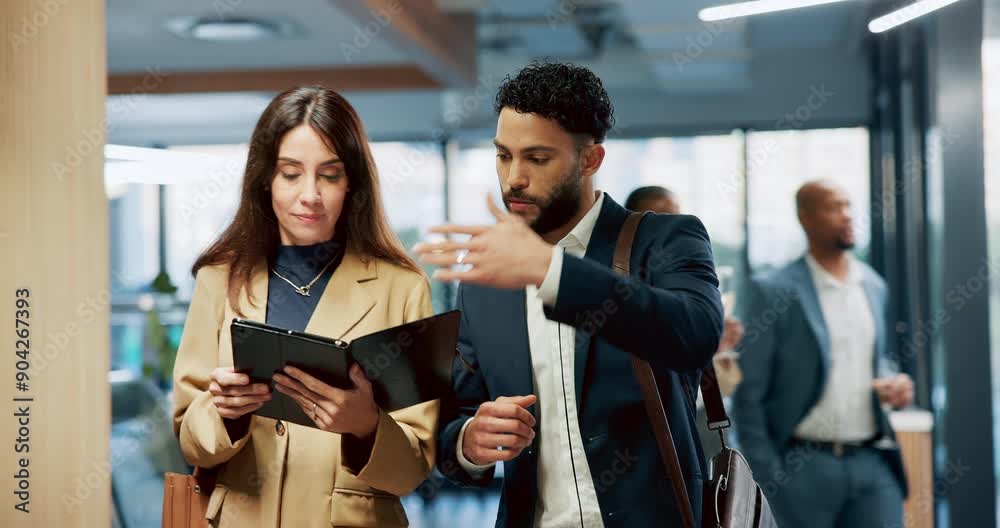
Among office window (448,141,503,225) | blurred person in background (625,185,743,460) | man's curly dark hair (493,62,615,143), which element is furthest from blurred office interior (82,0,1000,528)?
man's curly dark hair (493,62,615,143)

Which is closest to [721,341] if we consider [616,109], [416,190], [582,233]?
[582,233]

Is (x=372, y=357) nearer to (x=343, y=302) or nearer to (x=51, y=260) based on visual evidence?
(x=343, y=302)

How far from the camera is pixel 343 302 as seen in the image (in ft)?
6.45

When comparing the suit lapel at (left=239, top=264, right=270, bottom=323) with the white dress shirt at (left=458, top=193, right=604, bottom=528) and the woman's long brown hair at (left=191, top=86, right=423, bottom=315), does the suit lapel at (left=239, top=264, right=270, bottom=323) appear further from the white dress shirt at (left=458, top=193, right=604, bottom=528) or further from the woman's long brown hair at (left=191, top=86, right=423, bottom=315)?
the white dress shirt at (left=458, top=193, right=604, bottom=528)

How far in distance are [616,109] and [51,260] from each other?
5.45 metres

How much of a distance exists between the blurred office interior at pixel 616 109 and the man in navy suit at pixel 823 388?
4.06ft

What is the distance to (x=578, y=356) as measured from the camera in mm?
1800

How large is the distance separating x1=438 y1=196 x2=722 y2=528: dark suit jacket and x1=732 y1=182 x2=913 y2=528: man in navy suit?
181 cm

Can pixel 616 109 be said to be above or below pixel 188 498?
above

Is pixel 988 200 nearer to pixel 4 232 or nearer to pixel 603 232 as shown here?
pixel 603 232

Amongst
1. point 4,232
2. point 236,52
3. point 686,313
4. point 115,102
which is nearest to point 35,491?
point 4,232

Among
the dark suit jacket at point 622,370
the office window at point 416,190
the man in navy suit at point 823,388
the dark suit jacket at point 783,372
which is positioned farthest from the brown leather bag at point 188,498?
Result: the office window at point 416,190

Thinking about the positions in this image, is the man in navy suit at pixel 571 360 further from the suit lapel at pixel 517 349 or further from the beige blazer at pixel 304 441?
the beige blazer at pixel 304 441

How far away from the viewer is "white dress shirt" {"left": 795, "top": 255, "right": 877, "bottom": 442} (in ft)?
12.1
